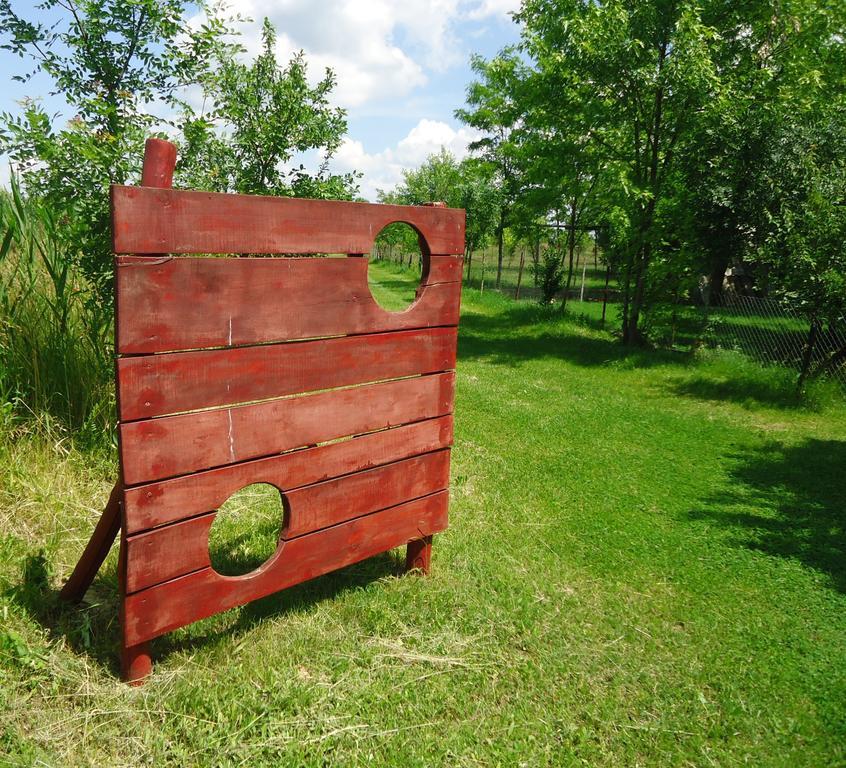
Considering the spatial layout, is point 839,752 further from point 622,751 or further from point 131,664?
point 131,664

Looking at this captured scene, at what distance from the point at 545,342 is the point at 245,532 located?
8.68 meters

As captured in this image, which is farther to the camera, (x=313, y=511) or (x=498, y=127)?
(x=498, y=127)

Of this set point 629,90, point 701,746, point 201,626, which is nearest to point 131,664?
point 201,626

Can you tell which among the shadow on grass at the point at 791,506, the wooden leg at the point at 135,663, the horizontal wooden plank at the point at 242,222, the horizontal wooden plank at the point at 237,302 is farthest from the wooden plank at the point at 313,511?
the shadow on grass at the point at 791,506

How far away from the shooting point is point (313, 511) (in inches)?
108

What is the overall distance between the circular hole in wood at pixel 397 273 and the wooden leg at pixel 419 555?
130cm

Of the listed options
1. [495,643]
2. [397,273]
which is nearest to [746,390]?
[495,643]

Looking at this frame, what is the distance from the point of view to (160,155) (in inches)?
85.9

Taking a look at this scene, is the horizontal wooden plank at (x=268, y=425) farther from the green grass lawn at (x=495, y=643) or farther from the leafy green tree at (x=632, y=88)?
the leafy green tree at (x=632, y=88)

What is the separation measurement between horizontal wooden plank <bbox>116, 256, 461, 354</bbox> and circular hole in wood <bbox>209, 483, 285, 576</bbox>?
1.26 metres

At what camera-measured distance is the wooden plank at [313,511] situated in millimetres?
2238

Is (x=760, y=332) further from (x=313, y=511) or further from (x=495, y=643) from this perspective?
(x=313, y=511)

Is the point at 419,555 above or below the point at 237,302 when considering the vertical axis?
below

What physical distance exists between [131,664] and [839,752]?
2.78 metres
